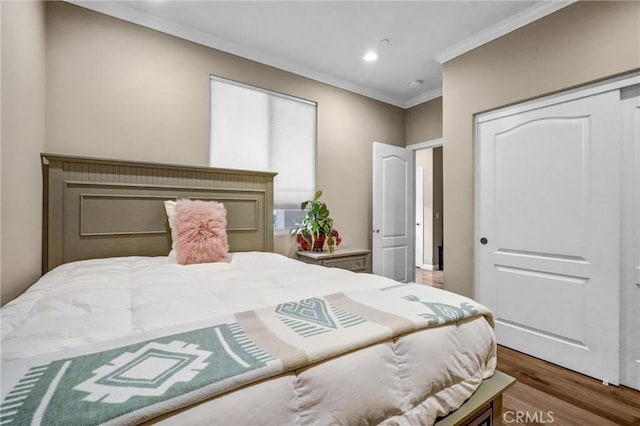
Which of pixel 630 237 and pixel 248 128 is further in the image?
pixel 248 128

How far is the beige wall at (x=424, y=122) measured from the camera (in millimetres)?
3838

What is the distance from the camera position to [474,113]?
2.77 metres

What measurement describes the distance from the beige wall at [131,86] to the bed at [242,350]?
1.09 m

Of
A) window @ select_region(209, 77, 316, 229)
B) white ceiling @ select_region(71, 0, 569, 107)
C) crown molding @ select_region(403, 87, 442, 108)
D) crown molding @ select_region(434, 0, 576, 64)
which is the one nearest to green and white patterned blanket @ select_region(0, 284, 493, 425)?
window @ select_region(209, 77, 316, 229)

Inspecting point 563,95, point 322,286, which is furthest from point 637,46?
point 322,286

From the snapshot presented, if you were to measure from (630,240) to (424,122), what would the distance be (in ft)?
8.50

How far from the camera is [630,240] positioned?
194cm

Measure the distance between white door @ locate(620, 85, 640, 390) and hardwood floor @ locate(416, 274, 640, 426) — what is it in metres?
0.17

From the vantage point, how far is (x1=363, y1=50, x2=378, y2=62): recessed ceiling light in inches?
117

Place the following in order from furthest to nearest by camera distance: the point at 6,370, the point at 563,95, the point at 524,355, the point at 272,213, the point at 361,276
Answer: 1. the point at 272,213
2. the point at 524,355
3. the point at 563,95
4. the point at 361,276
5. the point at 6,370

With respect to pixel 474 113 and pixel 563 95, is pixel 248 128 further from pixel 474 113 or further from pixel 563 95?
pixel 563 95

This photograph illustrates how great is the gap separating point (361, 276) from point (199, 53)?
2.47 m

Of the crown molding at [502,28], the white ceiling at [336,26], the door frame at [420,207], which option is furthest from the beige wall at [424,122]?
the door frame at [420,207]

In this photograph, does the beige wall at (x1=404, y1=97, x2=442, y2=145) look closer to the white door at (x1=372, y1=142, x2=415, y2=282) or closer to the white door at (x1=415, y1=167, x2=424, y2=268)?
the white door at (x1=372, y1=142, x2=415, y2=282)
